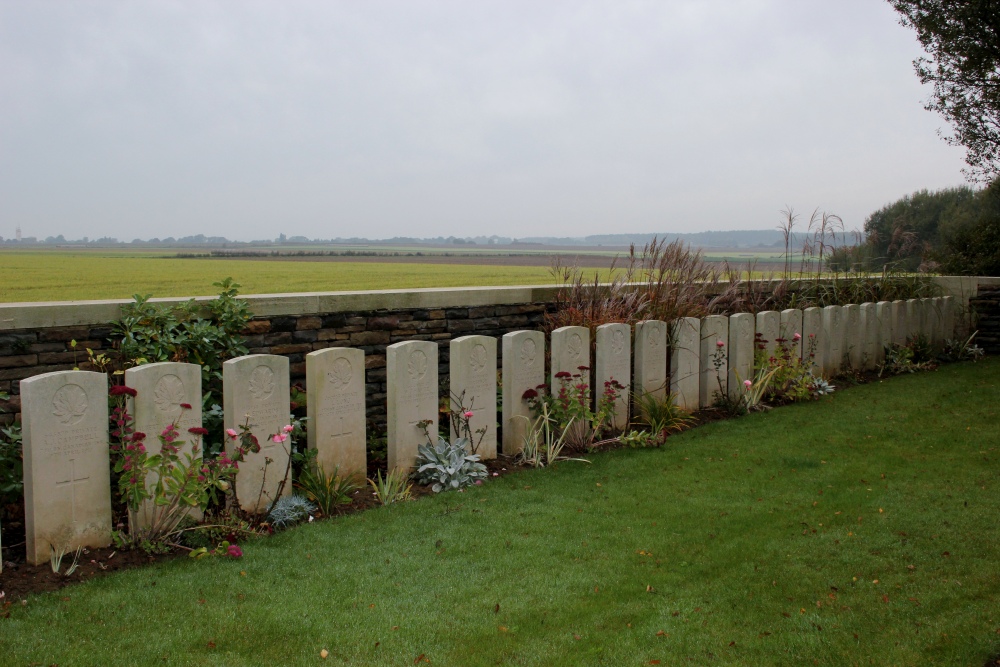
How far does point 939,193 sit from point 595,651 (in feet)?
74.7

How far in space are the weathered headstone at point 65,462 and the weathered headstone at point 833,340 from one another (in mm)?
8652

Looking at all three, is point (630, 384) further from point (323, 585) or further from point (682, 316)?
point (323, 585)

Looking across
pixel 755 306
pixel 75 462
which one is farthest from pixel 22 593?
pixel 755 306

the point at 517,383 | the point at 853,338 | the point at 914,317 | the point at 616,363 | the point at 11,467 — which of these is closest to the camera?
the point at 11,467

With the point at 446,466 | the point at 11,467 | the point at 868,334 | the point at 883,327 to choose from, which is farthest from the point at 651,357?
the point at 11,467

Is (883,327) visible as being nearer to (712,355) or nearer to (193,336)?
(712,355)

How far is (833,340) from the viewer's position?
10.2 m

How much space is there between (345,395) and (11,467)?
203cm

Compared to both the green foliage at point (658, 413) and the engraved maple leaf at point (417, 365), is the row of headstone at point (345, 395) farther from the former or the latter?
the green foliage at point (658, 413)

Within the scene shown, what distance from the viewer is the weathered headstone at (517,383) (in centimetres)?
654

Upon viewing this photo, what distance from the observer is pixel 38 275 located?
739 centimetres

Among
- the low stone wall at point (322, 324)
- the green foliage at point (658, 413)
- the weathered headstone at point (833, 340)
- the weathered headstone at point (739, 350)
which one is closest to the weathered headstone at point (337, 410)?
the low stone wall at point (322, 324)

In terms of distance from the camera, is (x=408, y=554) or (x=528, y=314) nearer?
(x=408, y=554)

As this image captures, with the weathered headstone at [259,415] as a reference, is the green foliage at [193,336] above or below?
above
